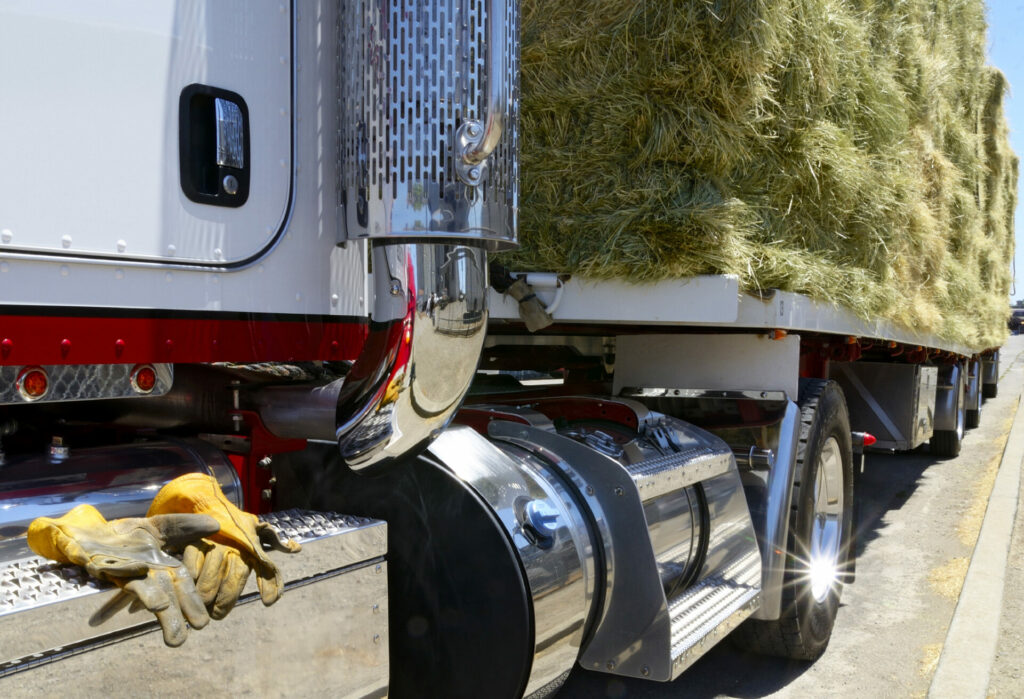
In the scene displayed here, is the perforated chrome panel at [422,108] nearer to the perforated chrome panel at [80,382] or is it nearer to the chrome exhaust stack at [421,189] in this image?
the chrome exhaust stack at [421,189]

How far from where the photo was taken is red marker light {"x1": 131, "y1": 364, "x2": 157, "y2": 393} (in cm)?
181

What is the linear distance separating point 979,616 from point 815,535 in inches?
45.6

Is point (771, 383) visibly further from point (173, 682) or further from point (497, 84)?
point (173, 682)

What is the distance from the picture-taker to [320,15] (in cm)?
200

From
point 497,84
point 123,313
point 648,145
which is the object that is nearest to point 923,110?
point 648,145

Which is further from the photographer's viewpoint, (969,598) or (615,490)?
(969,598)

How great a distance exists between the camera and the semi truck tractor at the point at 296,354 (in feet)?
5.15

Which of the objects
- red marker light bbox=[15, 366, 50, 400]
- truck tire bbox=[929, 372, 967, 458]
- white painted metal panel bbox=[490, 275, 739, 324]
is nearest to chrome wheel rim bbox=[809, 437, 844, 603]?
white painted metal panel bbox=[490, 275, 739, 324]

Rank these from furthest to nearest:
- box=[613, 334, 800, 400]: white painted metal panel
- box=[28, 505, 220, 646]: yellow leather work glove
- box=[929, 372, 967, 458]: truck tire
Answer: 1. box=[929, 372, 967, 458]: truck tire
2. box=[613, 334, 800, 400]: white painted metal panel
3. box=[28, 505, 220, 646]: yellow leather work glove

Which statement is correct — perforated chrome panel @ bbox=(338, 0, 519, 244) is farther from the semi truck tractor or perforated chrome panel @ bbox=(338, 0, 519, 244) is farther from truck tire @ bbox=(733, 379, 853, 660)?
truck tire @ bbox=(733, 379, 853, 660)

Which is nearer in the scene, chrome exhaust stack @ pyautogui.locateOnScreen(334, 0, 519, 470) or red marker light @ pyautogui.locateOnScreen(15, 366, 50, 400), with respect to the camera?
red marker light @ pyautogui.locateOnScreen(15, 366, 50, 400)

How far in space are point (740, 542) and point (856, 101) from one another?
1.77 meters

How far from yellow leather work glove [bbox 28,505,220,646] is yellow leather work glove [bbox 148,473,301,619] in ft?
0.13

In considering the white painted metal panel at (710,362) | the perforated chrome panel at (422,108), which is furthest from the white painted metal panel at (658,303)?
the perforated chrome panel at (422,108)
